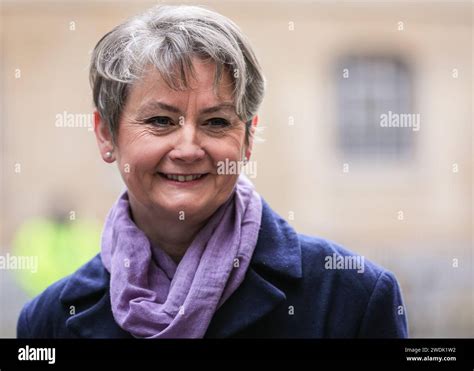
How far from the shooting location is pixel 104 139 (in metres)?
1.76

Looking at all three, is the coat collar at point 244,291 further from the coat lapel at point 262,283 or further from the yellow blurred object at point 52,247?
the yellow blurred object at point 52,247

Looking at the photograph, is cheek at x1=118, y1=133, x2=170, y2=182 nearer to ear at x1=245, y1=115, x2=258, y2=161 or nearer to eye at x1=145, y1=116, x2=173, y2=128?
eye at x1=145, y1=116, x2=173, y2=128

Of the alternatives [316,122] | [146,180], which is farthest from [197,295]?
[316,122]

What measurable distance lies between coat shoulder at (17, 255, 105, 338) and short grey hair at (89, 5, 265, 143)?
365mm

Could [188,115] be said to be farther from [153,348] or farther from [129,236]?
[153,348]

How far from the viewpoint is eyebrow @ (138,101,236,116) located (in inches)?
63.8

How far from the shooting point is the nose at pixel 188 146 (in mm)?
1607

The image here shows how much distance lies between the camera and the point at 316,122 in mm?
6883

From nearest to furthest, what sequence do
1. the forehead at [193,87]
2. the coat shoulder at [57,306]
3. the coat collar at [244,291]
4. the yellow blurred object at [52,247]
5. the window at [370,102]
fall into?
1. the forehead at [193,87]
2. the coat collar at [244,291]
3. the coat shoulder at [57,306]
4. the yellow blurred object at [52,247]
5. the window at [370,102]

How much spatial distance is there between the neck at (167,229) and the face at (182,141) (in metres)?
0.05

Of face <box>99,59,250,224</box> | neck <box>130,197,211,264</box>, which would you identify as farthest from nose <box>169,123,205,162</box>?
neck <box>130,197,211,264</box>

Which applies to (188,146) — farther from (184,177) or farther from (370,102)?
(370,102)

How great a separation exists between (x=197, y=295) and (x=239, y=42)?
562 millimetres

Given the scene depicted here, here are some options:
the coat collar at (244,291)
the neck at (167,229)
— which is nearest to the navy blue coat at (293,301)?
the coat collar at (244,291)
